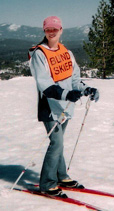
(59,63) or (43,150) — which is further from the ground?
(59,63)

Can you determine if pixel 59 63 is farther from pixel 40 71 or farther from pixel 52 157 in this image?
pixel 52 157

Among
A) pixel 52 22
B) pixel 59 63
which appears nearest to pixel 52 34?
pixel 52 22

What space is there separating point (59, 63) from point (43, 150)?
129 inches

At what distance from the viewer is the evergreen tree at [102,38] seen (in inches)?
957

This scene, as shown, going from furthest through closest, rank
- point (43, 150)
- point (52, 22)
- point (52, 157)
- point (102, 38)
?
point (102, 38), point (43, 150), point (52, 157), point (52, 22)

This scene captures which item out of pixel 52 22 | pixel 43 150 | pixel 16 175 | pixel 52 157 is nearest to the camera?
pixel 52 22

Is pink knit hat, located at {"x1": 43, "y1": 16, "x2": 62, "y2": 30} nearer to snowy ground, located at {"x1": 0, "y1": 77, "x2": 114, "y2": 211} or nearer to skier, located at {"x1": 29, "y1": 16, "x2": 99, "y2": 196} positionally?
skier, located at {"x1": 29, "y1": 16, "x2": 99, "y2": 196}

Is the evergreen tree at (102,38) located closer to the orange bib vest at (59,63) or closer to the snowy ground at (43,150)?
the snowy ground at (43,150)

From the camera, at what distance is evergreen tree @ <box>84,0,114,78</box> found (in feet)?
79.8

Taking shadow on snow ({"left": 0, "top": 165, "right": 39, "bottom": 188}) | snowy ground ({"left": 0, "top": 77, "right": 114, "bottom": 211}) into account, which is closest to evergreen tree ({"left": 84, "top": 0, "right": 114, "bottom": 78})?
snowy ground ({"left": 0, "top": 77, "right": 114, "bottom": 211})

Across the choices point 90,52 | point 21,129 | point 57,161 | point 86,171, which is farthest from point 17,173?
point 90,52

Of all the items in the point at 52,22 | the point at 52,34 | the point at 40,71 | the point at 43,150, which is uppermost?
the point at 52,22

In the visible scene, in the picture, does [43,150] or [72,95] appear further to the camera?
[43,150]

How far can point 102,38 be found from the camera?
2461 cm
